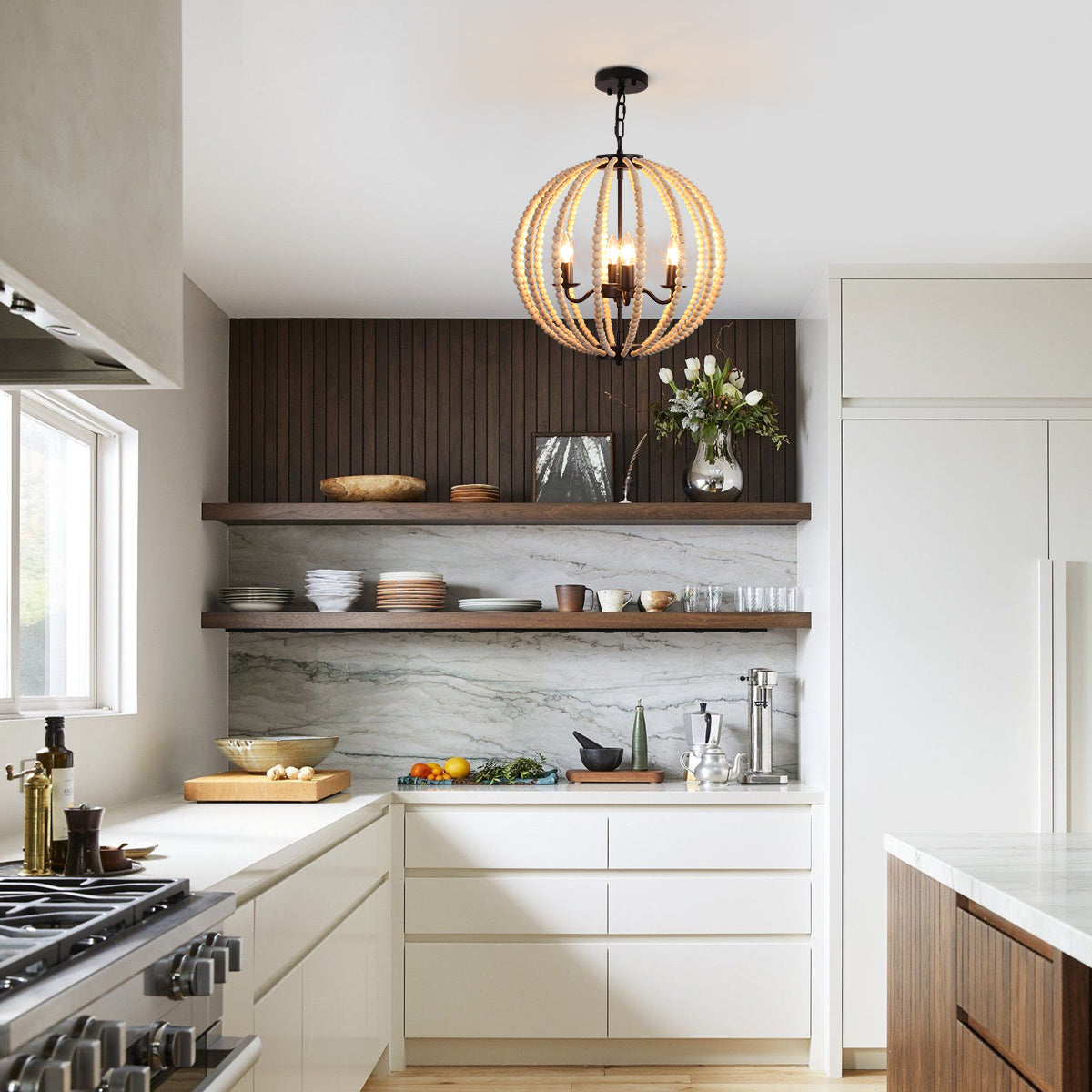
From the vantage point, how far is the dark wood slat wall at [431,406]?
180 inches

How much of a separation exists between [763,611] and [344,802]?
5.30 ft

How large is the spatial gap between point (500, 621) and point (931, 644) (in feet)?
4.72

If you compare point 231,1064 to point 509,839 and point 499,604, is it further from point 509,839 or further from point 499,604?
point 499,604

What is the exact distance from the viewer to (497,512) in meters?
4.26

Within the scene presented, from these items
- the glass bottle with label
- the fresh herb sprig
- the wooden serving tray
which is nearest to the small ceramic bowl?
the wooden serving tray

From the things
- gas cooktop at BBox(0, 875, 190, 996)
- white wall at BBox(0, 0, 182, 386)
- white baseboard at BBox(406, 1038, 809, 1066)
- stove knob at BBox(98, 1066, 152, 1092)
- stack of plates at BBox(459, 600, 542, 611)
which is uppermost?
white wall at BBox(0, 0, 182, 386)

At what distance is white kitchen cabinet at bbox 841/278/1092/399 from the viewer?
399 cm

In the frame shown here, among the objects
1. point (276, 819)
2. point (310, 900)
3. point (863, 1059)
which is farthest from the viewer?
point (863, 1059)

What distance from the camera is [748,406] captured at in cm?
428

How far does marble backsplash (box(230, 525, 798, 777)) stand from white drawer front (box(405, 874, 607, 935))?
2.11 feet

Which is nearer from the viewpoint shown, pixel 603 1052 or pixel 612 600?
pixel 603 1052

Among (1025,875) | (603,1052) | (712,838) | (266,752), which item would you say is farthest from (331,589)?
(1025,875)

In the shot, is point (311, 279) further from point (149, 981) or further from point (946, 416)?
point (149, 981)

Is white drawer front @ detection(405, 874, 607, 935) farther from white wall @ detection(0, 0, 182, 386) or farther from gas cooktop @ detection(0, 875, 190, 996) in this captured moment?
white wall @ detection(0, 0, 182, 386)
